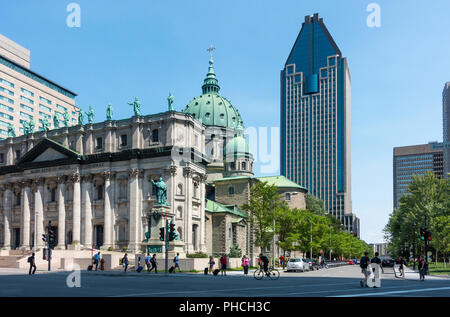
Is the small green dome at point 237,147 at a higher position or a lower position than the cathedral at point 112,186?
higher

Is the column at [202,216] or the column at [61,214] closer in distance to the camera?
the column at [202,216]

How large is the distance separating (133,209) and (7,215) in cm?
2835

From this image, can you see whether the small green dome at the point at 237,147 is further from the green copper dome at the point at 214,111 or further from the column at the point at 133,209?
the column at the point at 133,209

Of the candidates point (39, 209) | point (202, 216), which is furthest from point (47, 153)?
point (202, 216)

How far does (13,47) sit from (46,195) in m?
74.4

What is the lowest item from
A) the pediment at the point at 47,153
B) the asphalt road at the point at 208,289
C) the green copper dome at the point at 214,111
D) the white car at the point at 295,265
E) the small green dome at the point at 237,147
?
the white car at the point at 295,265

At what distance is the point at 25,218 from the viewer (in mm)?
82438

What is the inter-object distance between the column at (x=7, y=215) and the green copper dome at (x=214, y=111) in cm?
4897

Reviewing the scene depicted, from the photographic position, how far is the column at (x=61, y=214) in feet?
254

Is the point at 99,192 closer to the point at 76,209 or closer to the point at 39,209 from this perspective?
the point at 76,209

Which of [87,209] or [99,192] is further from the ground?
[99,192]

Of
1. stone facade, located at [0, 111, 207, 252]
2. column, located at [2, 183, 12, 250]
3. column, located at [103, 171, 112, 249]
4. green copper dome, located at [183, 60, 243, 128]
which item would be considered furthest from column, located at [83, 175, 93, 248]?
green copper dome, located at [183, 60, 243, 128]

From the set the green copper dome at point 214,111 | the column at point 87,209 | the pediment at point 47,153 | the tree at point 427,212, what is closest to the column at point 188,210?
the column at point 87,209
